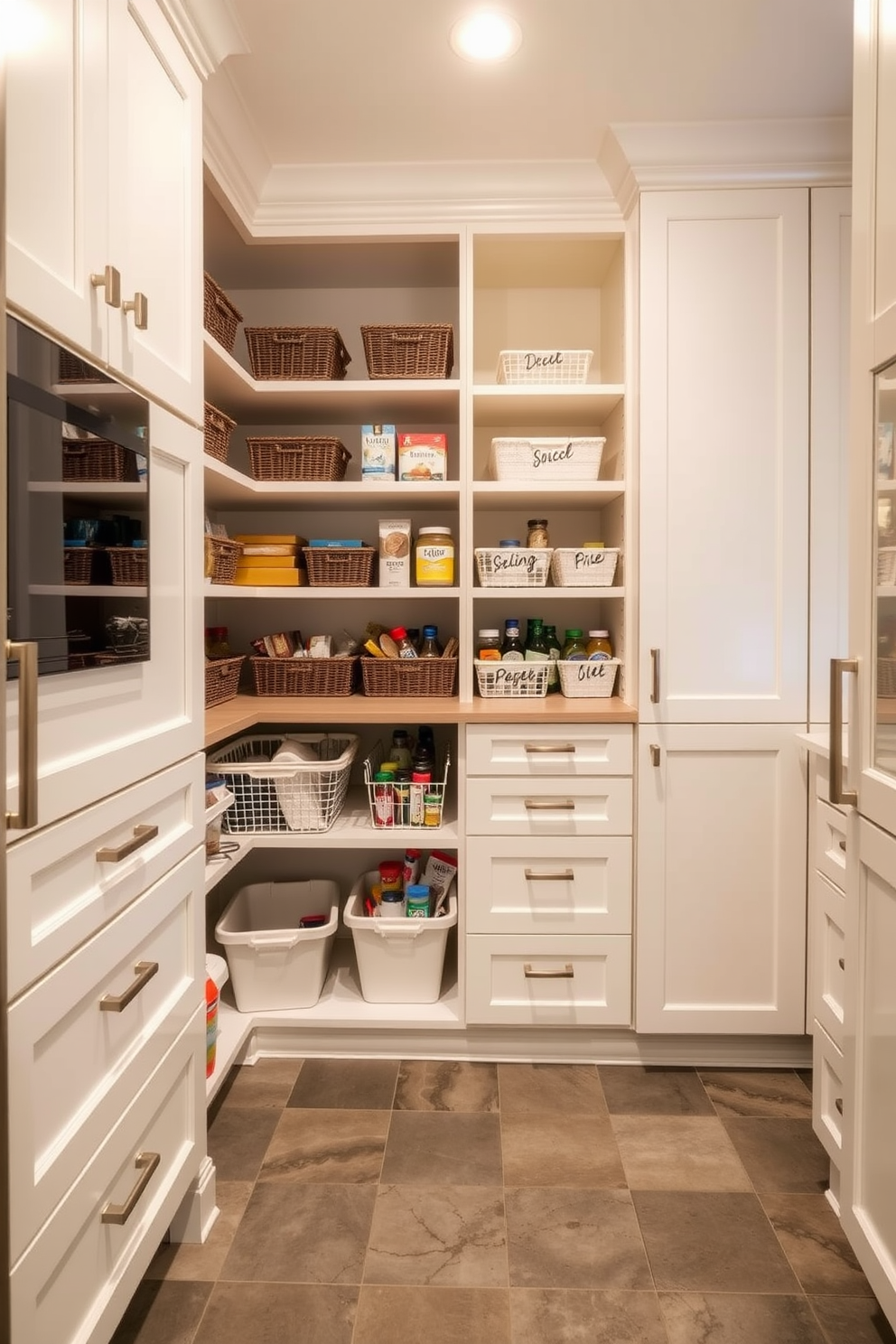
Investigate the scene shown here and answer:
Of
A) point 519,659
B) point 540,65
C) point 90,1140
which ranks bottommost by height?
point 90,1140

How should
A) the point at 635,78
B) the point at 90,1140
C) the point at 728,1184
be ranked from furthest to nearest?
the point at 635,78 → the point at 728,1184 → the point at 90,1140

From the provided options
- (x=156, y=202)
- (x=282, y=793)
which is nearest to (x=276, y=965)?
(x=282, y=793)

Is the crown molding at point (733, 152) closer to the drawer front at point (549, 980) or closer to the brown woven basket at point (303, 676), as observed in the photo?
the brown woven basket at point (303, 676)

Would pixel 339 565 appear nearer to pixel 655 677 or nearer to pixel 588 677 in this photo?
pixel 588 677

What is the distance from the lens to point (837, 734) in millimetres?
1262

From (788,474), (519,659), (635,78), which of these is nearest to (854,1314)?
(519,659)

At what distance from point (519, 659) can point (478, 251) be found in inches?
46.9

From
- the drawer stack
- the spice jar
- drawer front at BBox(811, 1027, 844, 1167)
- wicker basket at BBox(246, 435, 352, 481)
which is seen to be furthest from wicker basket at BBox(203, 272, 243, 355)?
drawer front at BBox(811, 1027, 844, 1167)

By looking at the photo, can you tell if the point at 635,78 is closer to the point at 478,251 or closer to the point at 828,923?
the point at 478,251

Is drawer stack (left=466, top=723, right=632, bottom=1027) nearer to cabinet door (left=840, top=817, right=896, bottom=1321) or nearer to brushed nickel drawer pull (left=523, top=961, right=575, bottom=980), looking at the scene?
brushed nickel drawer pull (left=523, top=961, right=575, bottom=980)

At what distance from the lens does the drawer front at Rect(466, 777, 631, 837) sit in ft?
7.00

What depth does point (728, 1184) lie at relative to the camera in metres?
1.71

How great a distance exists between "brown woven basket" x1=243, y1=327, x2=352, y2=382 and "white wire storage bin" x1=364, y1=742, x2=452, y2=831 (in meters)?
1.13

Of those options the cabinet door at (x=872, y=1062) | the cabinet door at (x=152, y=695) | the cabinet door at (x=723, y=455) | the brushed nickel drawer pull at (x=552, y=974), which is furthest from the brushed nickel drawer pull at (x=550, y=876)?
the cabinet door at (x=152, y=695)
